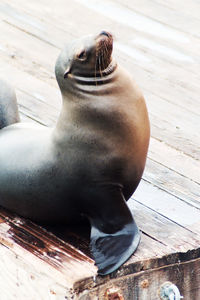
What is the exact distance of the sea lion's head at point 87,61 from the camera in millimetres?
2578

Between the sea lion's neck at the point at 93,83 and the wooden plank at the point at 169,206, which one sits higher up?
the sea lion's neck at the point at 93,83

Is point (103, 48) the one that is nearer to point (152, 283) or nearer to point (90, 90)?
point (90, 90)

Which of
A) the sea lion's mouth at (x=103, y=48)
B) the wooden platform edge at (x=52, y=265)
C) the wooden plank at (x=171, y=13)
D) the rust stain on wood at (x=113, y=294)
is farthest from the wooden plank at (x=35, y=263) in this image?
the wooden plank at (x=171, y=13)

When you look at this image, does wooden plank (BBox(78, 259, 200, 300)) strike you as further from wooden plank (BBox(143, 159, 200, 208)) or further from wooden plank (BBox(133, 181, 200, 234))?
wooden plank (BBox(143, 159, 200, 208))

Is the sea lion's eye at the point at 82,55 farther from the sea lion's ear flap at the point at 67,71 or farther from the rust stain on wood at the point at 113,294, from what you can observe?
the rust stain on wood at the point at 113,294

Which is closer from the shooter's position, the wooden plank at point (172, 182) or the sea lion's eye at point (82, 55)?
the sea lion's eye at point (82, 55)

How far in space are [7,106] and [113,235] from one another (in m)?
0.93

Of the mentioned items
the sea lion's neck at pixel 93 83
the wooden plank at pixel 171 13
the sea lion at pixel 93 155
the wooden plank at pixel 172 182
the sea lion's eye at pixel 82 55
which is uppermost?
the sea lion's eye at pixel 82 55

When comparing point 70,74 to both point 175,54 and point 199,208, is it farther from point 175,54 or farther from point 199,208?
point 175,54

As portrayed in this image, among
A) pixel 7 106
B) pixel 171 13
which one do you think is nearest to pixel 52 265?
pixel 7 106

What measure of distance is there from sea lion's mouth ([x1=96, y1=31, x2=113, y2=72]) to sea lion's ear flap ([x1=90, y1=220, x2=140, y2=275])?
639 millimetres

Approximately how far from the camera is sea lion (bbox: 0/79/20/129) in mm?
3297

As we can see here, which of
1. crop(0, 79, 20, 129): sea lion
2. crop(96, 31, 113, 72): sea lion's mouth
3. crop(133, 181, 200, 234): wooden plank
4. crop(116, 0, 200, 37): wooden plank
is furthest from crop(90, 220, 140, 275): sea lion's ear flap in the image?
crop(116, 0, 200, 37): wooden plank

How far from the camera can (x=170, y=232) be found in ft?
9.78
